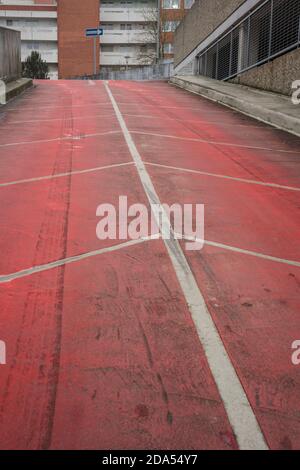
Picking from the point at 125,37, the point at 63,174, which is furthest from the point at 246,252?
the point at 125,37

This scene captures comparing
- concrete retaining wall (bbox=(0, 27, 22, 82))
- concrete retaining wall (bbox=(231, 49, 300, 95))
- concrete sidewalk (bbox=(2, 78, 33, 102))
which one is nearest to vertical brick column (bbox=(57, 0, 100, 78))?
concrete retaining wall (bbox=(0, 27, 22, 82))

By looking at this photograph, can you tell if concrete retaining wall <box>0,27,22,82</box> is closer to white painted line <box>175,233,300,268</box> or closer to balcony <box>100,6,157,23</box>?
white painted line <box>175,233,300,268</box>

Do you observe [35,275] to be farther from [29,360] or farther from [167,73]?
[167,73]

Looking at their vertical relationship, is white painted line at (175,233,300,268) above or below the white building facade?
below

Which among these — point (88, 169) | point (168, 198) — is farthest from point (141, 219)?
point (88, 169)

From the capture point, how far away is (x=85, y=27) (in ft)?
236

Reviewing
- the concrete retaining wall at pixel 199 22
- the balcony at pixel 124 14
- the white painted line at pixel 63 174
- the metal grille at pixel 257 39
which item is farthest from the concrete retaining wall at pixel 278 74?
the balcony at pixel 124 14

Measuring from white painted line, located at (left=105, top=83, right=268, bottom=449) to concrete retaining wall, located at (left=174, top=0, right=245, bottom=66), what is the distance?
21266 millimetres

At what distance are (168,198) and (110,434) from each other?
4.91 m

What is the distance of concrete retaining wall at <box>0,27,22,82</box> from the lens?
68.9ft

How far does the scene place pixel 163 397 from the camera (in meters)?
3.37

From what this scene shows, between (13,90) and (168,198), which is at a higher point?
(13,90)

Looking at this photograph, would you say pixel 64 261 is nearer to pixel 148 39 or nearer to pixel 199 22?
pixel 199 22

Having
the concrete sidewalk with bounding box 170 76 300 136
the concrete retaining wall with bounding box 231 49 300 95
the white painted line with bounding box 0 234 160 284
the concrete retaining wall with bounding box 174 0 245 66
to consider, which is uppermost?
the concrete retaining wall with bounding box 174 0 245 66
